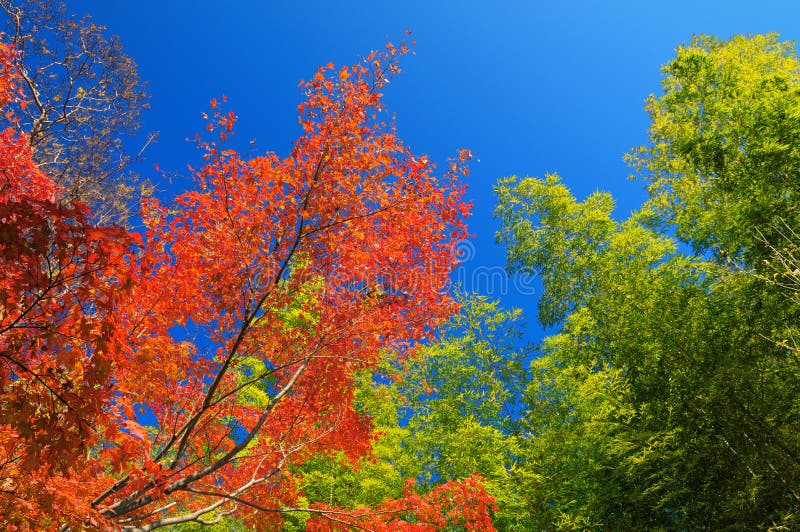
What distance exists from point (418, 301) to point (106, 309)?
388cm

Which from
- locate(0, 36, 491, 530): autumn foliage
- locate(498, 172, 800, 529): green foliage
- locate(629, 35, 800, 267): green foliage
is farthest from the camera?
locate(498, 172, 800, 529): green foliage

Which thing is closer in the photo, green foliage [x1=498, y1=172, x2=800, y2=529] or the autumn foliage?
the autumn foliage

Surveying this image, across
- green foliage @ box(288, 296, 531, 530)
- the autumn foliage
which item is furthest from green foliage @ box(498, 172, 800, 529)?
the autumn foliage

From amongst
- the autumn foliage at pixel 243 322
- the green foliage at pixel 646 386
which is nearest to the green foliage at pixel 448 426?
the green foliage at pixel 646 386

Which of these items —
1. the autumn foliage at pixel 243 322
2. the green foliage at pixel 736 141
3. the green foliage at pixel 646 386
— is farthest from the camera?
the green foliage at pixel 646 386

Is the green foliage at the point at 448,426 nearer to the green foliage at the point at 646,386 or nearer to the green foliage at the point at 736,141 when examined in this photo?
the green foliage at the point at 646,386

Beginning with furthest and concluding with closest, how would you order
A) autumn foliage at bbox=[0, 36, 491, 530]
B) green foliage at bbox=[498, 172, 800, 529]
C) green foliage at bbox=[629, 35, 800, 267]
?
1. green foliage at bbox=[498, 172, 800, 529]
2. green foliage at bbox=[629, 35, 800, 267]
3. autumn foliage at bbox=[0, 36, 491, 530]

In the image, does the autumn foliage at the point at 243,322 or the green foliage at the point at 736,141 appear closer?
the autumn foliage at the point at 243,322

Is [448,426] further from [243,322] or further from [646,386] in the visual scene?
[243,322]

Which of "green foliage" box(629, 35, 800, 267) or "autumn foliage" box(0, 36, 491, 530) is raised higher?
"green foliage" box(629, 35, 800, 267)

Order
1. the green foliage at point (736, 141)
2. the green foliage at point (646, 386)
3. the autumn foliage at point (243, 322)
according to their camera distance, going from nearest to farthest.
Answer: the autumn foliage at point (243, 322) → the green foliage at point (736, 141) → the green foliage at point (646, 386)

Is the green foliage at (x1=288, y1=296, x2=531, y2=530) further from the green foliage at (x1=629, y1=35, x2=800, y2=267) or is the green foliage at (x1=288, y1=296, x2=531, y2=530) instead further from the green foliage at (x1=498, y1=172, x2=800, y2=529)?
the green foliage at (x1=629, y1=35, x2=800, y2=267)

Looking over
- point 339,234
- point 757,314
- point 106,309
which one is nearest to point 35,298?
point 106,309

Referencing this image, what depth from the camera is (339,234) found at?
506 cm
